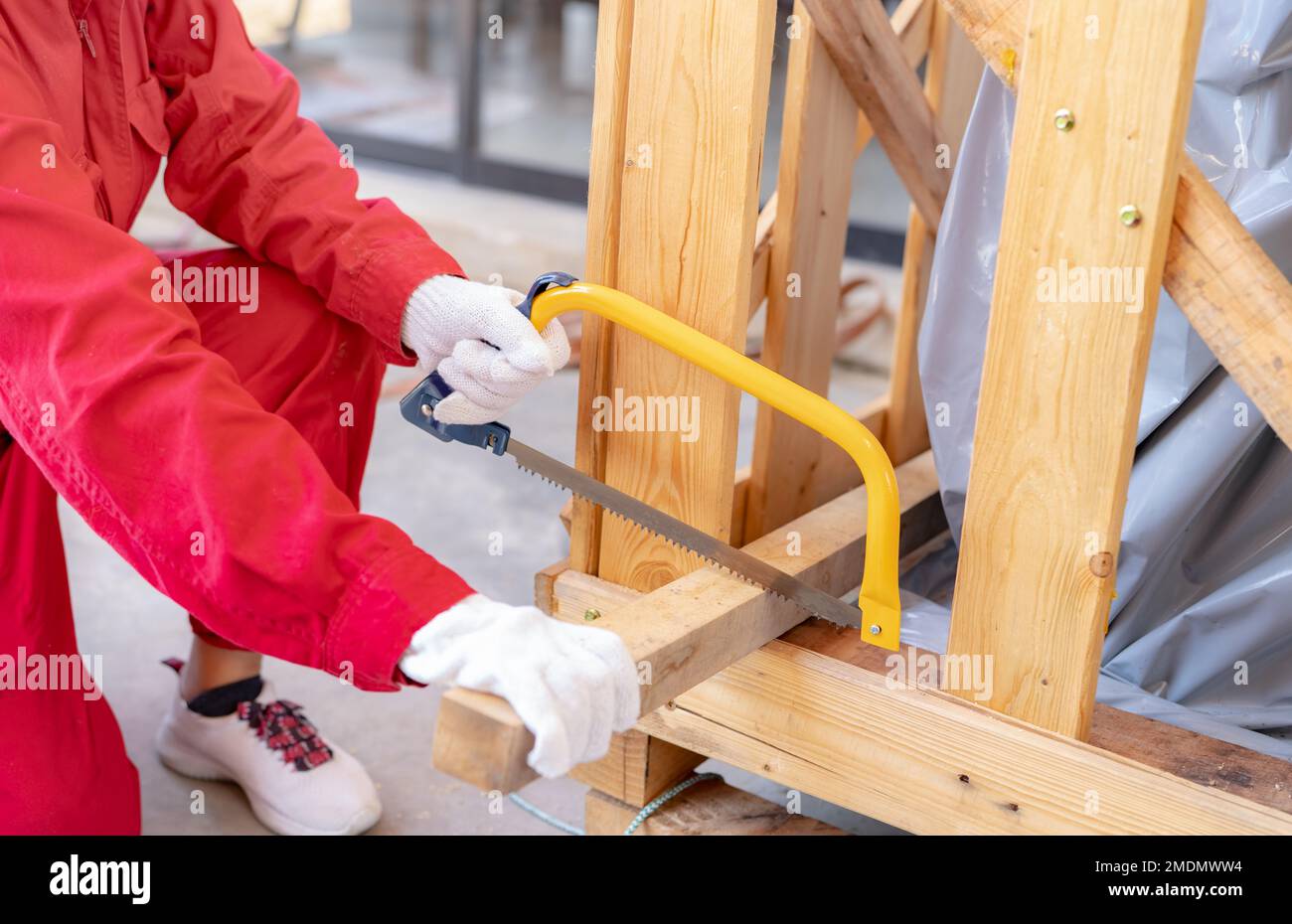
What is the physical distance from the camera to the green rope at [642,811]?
1546mm

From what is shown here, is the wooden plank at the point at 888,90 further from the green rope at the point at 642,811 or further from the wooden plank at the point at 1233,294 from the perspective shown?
the green rope at the point at 642,811

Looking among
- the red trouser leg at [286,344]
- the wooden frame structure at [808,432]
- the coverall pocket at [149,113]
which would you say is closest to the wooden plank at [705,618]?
the wooden frame structure at [808,432]

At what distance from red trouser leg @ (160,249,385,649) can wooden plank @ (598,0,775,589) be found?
0.35 m

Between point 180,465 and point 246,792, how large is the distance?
34.2 inches

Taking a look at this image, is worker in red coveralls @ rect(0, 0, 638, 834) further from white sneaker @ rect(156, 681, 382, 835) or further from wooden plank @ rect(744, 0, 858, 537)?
wooden plank @ rect(744, 0, 858, 537)

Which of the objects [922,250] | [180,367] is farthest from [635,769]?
[922,250]

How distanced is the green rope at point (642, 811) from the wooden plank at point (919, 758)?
0.11 meters

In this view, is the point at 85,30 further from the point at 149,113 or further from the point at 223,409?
the point at 223,409

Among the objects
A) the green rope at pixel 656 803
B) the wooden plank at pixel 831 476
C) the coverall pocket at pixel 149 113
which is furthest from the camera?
the wooden plank at pixel 831 476

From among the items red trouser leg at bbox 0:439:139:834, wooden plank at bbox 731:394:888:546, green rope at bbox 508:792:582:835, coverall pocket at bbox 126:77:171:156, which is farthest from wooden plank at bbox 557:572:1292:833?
coverall pocket at bbox 126:77:171:156

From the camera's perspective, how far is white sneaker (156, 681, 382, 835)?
171 cm

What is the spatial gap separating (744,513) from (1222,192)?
65 centimetres

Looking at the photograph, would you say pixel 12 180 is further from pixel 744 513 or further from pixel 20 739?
pixel 744 513

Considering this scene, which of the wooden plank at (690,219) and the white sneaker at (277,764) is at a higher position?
the wooden plank at (690,219)
